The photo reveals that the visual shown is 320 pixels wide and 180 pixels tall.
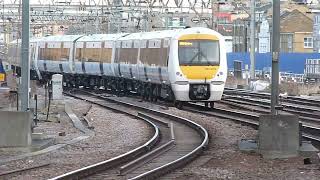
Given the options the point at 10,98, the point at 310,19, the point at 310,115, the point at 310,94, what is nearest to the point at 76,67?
the point at 310,94

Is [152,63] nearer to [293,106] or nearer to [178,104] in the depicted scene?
[178,104]

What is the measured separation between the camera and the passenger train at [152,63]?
26.1 metres

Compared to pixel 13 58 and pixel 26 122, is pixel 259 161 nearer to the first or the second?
pixel 26 122

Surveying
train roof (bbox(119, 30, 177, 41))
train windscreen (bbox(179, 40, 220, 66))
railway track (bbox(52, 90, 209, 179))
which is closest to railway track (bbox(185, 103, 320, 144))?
railway track (bbox(52, 90, 209, 179))

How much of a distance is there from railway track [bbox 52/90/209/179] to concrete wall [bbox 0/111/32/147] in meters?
2.43

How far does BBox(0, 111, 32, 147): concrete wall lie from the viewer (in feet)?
48.4

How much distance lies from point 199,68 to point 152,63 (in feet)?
12.0

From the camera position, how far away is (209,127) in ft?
65.9

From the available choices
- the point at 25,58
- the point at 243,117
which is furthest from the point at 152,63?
the point at 25,58

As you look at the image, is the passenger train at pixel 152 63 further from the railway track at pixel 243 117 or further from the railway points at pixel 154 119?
the railway track at pixel 243 117

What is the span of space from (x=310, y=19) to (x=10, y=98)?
68.2m

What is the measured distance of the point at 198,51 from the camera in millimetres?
26375

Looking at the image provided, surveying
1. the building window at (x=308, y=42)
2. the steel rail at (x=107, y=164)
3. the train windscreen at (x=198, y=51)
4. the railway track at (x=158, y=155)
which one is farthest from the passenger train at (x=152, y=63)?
the building window at (x=308, y=42)

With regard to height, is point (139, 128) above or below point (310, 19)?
below
